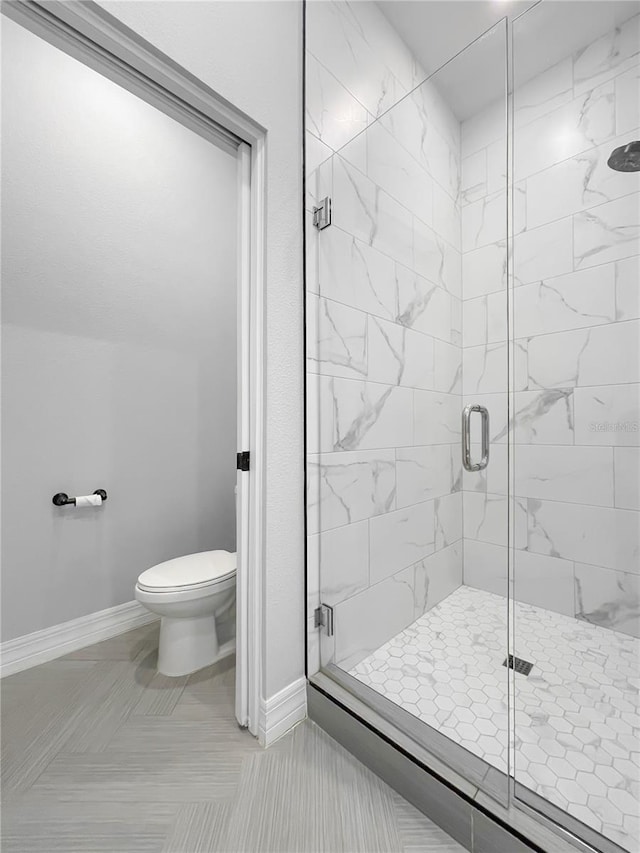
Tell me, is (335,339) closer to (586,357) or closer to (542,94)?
(586,357)

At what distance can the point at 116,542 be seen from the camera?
212cm

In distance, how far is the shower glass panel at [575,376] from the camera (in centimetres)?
116

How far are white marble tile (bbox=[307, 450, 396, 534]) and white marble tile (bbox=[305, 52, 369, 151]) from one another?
1222mm

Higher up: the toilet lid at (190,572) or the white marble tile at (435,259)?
the white marble tile at (435,259)

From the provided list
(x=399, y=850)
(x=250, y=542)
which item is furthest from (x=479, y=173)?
A: (x=399, y=850)

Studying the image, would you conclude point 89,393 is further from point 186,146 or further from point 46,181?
point 186,146

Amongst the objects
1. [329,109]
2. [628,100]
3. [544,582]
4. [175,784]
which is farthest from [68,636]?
[628,100]

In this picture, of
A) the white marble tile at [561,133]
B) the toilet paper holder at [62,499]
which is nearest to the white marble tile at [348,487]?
the white marble tile at [561,133]

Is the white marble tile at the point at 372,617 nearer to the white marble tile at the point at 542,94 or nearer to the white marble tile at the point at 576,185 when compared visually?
the white marble tile at the point at 576,185

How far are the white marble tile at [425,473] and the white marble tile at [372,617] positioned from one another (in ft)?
1.09

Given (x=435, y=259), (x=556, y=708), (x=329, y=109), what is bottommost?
(x=556, y=708)

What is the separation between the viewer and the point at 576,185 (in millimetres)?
1289

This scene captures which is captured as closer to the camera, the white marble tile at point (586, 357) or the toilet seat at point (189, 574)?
the white marble tile at point (586, 357)

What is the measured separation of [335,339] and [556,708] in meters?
1.35
